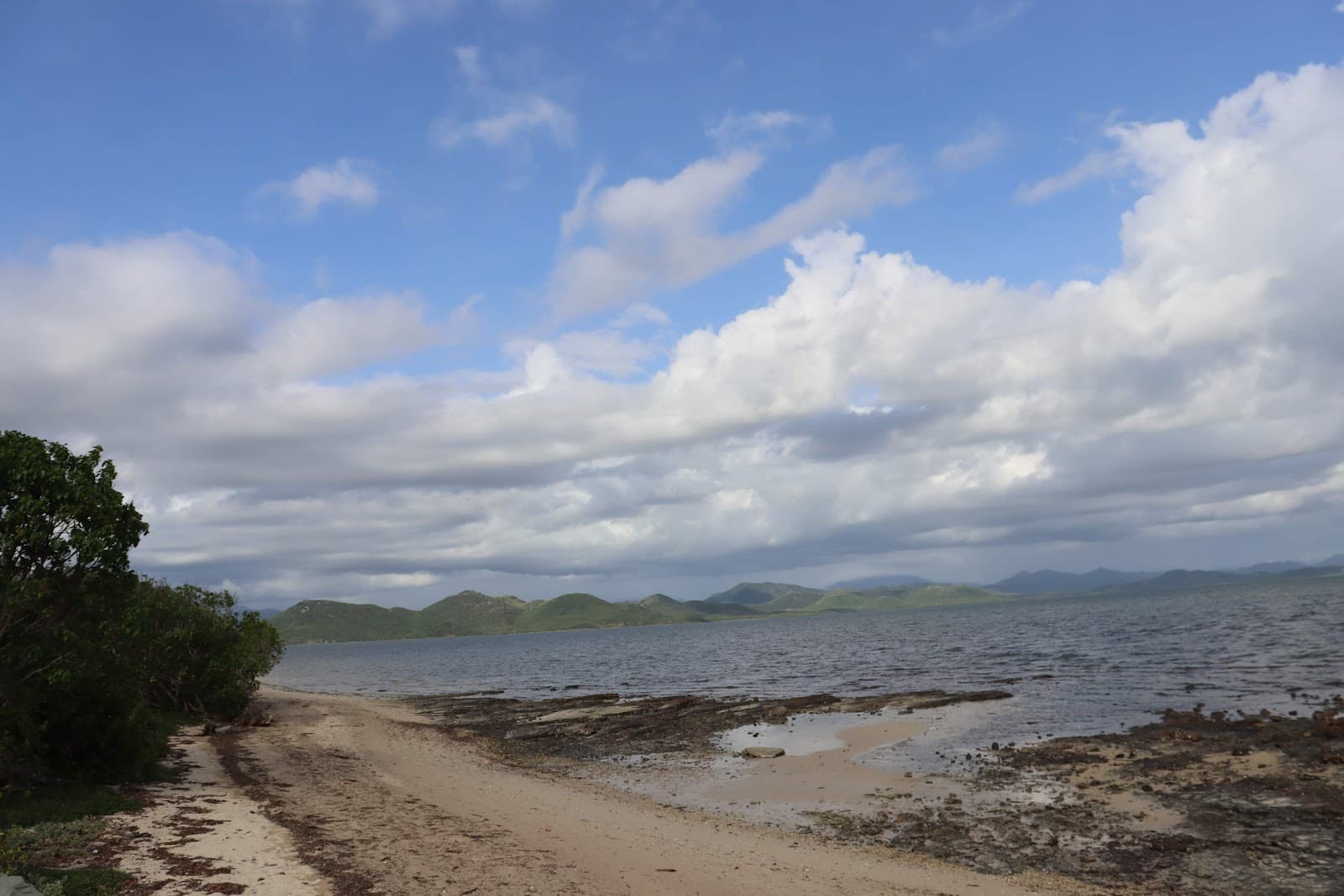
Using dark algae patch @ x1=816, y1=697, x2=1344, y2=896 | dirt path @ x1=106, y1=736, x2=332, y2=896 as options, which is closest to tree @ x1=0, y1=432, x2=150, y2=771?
dirt path @ x1=106, y1=736, x2=332, y2=896

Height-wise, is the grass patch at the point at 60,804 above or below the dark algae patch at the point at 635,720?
above

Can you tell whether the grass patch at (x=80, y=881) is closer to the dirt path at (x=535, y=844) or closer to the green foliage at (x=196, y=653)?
the dirt path at (x=535, y=844)

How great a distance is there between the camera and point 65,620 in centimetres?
2025

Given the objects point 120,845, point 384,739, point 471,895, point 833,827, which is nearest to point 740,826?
point 833,827

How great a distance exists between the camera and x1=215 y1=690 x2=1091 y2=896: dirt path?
16203 millimetres

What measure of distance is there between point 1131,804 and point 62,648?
31.8 m

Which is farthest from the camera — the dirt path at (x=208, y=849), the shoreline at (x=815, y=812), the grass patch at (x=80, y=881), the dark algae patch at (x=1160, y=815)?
the dark algae patch at (x=1160, y=815)

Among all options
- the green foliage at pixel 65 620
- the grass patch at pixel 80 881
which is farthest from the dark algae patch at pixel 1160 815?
the green foliage at pixel 65 620

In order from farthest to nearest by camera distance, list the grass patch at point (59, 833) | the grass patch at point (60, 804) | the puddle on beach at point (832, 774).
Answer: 1. the puddle on beach at point (832, 774)
2. the grass patch at point (60, 804)
3. the grass patch at point (59, 833)

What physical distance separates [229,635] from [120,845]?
3475 cm

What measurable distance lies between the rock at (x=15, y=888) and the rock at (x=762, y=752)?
28972mm

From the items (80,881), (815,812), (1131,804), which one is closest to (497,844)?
(80,881)

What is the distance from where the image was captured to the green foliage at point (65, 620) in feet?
63.2

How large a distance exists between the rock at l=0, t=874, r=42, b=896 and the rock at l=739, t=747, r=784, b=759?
1141 inches
